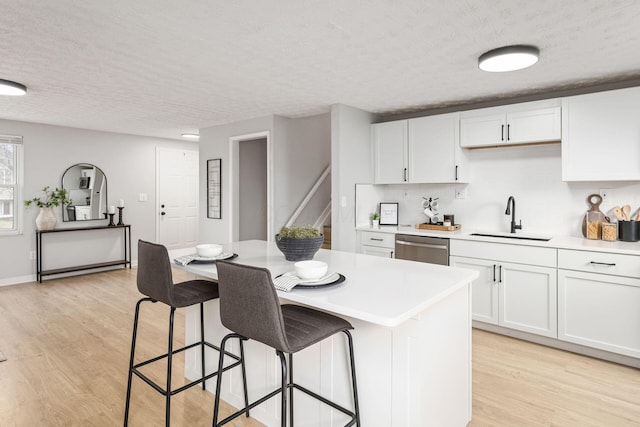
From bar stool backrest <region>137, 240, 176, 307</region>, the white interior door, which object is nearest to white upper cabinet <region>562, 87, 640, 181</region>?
bar stool backrest <region>137, 240, 176, 307</region>

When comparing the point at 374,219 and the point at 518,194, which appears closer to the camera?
the point at 518,194

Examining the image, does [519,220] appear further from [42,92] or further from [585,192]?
[42,92]

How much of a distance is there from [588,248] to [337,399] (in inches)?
91.9

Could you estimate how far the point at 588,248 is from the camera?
2887 millimetres

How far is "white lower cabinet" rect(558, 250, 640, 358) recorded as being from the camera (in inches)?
109

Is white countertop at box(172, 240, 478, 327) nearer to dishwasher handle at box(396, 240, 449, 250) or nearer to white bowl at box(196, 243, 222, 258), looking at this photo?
white bowl at box(196, 243, 222, 258)

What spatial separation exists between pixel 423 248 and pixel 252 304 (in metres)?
2.69

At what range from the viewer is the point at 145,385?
251 centimetres

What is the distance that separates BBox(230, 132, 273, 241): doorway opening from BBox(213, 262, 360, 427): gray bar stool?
12.1 feet

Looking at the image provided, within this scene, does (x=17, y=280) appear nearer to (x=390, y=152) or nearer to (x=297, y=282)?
(x=390, y=152)

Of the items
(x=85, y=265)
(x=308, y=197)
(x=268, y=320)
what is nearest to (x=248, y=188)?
(x=308, y=197)

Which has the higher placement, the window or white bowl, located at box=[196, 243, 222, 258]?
the window

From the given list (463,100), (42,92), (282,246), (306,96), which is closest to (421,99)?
(463,100)

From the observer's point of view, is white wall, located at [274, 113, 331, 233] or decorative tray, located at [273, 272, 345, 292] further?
white wall, located at [274, 113, 331, 233]
